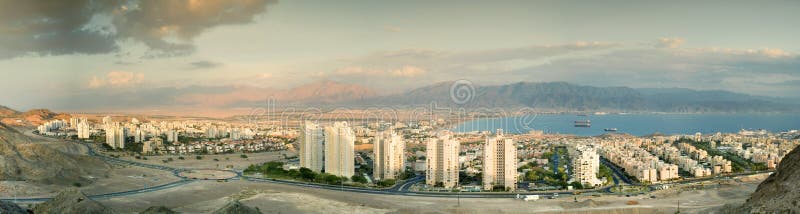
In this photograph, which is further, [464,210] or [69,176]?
[69,176]

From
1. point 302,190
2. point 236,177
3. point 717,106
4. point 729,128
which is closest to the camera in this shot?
point 302,190

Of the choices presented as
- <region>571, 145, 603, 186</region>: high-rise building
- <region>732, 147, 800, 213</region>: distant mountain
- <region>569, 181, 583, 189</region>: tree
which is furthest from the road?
<region>732, 147, 800, 213</region>: distant mountain

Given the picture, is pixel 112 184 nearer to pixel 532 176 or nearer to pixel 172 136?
pixel 532 176

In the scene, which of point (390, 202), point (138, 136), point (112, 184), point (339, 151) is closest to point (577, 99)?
point (138, 136)

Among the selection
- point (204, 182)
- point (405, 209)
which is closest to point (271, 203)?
point (405, 209)

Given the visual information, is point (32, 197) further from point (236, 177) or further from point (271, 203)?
point (236, 177)

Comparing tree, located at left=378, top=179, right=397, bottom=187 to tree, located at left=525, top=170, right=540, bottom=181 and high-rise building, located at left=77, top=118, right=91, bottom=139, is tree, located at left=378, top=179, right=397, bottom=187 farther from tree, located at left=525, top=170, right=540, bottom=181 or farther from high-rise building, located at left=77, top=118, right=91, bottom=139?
high-rise building, located at left=77, top=118, right=91, bottom=139
